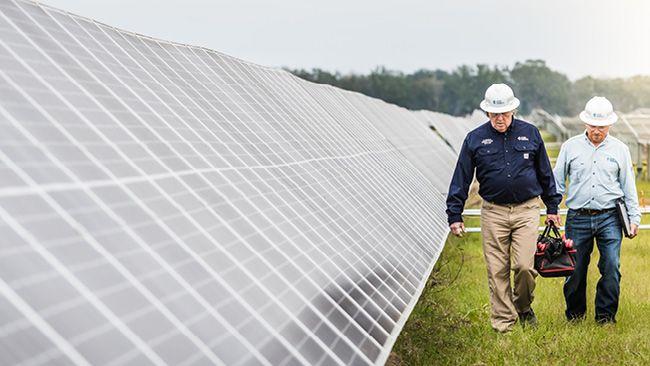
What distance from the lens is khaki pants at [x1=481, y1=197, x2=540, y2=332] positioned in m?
7.61

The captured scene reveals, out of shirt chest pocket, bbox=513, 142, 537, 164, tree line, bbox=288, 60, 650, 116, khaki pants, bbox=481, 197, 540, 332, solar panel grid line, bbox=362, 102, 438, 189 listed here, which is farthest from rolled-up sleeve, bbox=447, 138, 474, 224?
tree line, bbox=288, 60, 650, 116

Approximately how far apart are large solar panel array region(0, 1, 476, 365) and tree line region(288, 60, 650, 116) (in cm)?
12043

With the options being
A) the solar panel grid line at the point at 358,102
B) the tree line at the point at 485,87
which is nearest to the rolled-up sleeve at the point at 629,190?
the solar panel grid line at the point at 358,102

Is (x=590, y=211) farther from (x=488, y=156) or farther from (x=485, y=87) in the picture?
(x=485, y=87)

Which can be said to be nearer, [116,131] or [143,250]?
[143,250]

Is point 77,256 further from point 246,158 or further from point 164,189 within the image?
point 246,158

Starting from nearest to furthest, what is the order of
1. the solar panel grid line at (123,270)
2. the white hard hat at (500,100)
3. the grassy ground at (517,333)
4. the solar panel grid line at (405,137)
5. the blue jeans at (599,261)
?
the solar panel grid line at (123,270) < the grassy ground at (517,333) < the white hard hat at (500,100) < the blue jeans at (599,261) < the solar panel grid line at (405,137)

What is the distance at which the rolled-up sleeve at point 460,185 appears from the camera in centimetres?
771

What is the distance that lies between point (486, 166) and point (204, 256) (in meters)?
4.32

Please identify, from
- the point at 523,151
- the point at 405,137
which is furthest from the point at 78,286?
the point at 405,137

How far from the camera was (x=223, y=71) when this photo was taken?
27.0ft

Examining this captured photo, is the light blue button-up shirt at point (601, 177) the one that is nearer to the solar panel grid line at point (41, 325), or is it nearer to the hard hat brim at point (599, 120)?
the hard hat brim at point (599, 120)

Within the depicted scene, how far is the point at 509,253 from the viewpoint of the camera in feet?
25.7

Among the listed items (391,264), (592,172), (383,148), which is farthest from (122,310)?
(383,148)
